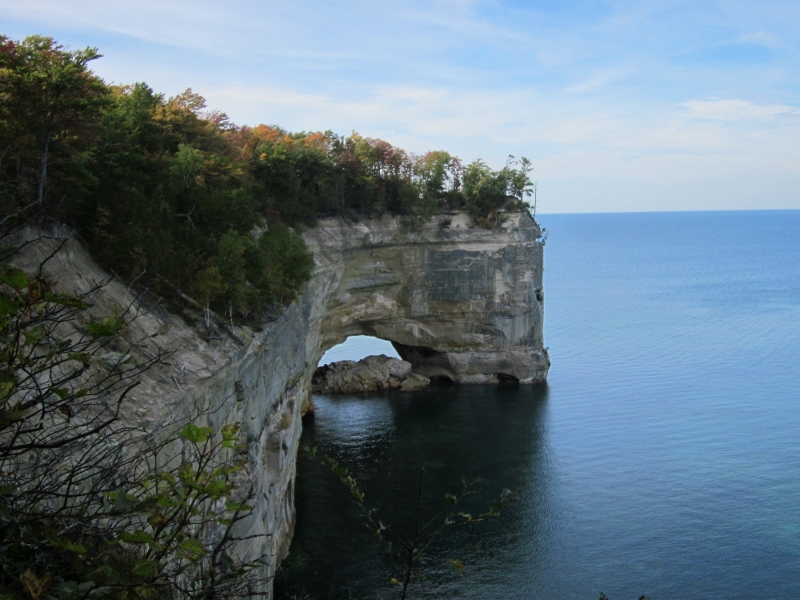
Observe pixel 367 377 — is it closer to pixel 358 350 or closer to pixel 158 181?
pixel 358 350

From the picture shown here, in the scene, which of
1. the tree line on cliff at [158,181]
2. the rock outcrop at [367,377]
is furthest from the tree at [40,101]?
the rock outcrop at [367,377]

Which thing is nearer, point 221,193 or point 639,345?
point 221,193

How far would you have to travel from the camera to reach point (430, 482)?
109 ft

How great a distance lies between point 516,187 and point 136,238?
3393 cm

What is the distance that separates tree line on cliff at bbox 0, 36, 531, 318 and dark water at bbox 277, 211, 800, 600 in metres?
8.91

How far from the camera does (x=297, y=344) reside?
105 feet

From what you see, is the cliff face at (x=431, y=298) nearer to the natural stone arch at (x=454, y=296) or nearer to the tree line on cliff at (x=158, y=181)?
the natural stone arch at (x=454, y=296)

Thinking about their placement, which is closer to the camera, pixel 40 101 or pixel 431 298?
pixel 40 101

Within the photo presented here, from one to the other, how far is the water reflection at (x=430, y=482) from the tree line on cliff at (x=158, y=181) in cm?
864

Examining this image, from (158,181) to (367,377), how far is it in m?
26.9

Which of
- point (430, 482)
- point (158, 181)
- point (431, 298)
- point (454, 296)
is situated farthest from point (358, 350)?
point (158, 181)

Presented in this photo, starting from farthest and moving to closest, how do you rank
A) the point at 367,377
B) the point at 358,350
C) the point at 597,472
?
the point at 358,350
the point at 367,377
the point at 597,472

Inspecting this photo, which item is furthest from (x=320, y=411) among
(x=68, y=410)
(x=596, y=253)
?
(x=596, y=253)

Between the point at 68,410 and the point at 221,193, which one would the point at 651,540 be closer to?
the point at 221,193
